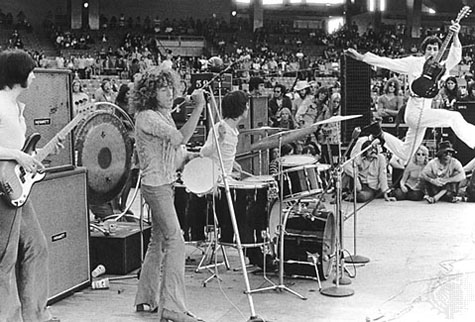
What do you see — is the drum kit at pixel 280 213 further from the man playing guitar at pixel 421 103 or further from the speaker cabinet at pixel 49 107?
the man playing guitar at pixel 421 103

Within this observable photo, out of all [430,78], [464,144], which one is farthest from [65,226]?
[464,144]

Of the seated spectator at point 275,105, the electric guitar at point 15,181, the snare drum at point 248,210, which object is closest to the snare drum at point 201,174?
the snare drum at point 248,210

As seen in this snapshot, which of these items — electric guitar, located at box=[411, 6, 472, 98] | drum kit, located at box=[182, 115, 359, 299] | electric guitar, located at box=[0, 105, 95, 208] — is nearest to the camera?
electric guitar, located at box=[0, 105, 95, 208]

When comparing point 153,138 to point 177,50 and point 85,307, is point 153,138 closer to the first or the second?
point 85,307

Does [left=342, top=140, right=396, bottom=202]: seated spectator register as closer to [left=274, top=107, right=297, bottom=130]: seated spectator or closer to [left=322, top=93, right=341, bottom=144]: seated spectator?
[left=322, top=93, right=341, bottom=144]: seated spectator

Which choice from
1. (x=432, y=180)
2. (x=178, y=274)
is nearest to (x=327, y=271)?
(x=178, y=274)

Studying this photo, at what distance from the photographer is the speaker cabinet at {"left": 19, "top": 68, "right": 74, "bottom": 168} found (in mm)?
4973

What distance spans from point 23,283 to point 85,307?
3.21ft

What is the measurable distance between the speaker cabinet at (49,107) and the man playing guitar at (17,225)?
0.95 meters

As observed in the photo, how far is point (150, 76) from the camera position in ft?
14.7

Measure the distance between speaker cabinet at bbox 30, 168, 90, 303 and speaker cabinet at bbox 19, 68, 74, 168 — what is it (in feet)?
0.51

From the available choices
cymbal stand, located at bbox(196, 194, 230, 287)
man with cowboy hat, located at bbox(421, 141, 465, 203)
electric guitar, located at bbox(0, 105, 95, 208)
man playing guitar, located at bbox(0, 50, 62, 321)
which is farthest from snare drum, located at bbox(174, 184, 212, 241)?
man with cowboy hat, located at bbox(421, 141, 465, 203)

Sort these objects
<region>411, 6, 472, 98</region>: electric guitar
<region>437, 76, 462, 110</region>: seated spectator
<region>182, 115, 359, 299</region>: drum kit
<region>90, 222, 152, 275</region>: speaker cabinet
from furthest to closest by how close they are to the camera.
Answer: <region>437, 76, 462, 110</region>: seated spectator < <region>411, 6, 472, 98</region>: electric guitar < <region>90, 222, 152, 275</region>: speaker cabinet < <region>182, 115, 359, 299</region>: drum kit

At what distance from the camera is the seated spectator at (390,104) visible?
12305 millimetres
